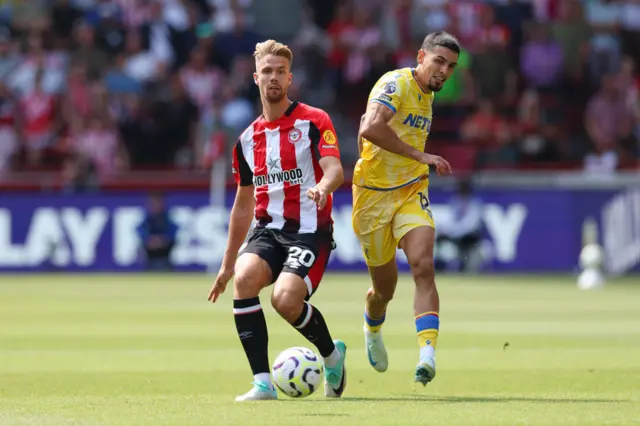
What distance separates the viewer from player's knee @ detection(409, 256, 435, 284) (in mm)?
9141

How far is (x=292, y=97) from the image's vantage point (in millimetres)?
25016

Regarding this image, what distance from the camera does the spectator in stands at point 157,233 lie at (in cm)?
2470

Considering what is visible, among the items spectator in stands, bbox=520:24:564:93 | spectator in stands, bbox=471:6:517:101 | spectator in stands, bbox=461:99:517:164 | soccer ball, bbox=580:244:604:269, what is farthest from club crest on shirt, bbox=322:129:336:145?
spectator in stands, bbox=520:24:564:93

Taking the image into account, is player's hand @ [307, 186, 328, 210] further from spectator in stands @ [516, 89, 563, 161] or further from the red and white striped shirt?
spectator in stands @ [516, 89, 563, 161]

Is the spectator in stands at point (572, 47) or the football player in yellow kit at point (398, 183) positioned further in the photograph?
the spectator in stands at point (572, 47)

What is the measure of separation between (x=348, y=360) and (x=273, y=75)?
3.41 m

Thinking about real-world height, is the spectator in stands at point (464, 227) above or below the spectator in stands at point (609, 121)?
below

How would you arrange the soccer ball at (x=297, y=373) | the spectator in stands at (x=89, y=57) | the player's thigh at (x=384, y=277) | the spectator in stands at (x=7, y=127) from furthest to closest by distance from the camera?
the spectator in stands at (x=89, y=57), the spectator in stands at (x=7, y=127), the player's thigh at (x=384, y=277), the soccer ball at (x=297, y=373)

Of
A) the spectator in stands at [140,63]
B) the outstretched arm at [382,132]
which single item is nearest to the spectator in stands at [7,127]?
the spectator in stands at [140,63]

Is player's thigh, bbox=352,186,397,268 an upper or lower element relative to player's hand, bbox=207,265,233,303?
upper

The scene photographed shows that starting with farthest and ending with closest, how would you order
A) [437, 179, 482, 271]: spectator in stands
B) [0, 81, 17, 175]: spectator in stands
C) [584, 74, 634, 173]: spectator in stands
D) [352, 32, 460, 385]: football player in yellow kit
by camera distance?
[584, 74, 634, 173]: spectator in stands → [0, 81, 17, 175]: spectator in stands → [437, 179, 482, 271]: spectator in stands → [352, 32, 460, 385]: football player in yellow kit

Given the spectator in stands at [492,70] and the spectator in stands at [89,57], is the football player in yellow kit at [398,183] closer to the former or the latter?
the spectator in stands at [492,70]

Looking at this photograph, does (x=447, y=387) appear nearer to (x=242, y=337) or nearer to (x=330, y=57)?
(x=242, y=337)

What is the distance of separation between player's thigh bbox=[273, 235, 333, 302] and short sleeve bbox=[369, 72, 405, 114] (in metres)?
1.17
